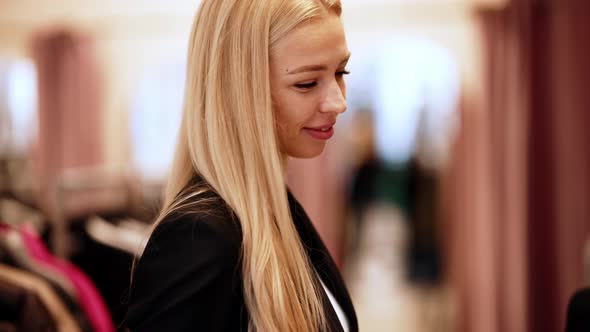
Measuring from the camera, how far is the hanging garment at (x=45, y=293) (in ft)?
5.19

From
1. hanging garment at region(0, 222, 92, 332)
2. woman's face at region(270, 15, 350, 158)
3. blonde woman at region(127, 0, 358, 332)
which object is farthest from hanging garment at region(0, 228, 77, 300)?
woman's face at region(270, 15, 350, 158)

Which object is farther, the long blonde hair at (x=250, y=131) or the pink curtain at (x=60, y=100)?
the pink curtain at (x=60, y=100)

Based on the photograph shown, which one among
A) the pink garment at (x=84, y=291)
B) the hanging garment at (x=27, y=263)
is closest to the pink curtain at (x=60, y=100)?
the pink garment at (x=84, y=291)

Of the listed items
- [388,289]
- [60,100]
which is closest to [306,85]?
[60,100]

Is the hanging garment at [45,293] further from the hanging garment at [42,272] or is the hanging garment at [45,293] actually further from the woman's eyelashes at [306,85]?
the woman's eyelashes at [306,85]

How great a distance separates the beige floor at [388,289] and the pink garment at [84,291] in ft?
8.86

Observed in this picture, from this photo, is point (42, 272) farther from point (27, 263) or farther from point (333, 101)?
point (333, 101)

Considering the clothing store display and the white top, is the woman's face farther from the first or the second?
the clothing store display

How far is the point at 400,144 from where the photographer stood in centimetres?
464

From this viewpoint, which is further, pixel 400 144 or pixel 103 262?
pixel 400 144

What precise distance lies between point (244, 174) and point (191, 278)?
7.0 inches

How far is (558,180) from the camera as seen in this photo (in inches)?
120

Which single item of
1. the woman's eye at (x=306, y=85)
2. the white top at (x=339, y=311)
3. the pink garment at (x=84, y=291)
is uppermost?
the woman's eye at (x=306, y=85)

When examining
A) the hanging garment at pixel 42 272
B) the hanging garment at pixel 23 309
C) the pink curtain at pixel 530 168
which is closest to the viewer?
the hanging garment at pixel 23 309
